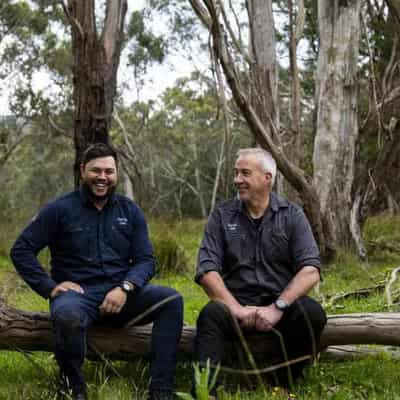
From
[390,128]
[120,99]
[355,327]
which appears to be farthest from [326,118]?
[120,99]

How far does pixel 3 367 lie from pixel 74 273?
2.83ft

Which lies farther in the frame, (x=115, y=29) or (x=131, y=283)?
(x=115, y=29)

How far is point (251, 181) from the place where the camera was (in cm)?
412

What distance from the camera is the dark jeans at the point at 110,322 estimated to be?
3.54m

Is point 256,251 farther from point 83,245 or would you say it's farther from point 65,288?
point 65,288

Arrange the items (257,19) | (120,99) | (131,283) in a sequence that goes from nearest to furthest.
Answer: (131,283)
(257,19)
(120,99)

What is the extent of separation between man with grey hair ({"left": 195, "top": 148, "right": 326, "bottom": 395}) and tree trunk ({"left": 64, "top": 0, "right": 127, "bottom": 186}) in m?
2.94

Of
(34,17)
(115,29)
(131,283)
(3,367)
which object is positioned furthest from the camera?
(34,17)

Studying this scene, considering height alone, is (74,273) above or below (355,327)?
above

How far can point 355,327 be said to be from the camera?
3998 millimetres

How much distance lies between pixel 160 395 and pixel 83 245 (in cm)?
95

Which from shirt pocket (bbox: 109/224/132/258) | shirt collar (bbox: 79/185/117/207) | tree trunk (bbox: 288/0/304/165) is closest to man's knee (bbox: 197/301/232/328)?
shirt pocket (bbox: 109/224/132/258)

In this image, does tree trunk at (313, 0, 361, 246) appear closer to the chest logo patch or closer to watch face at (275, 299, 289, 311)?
the chest logo patch

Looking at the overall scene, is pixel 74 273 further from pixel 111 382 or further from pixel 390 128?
pixel 390 128
